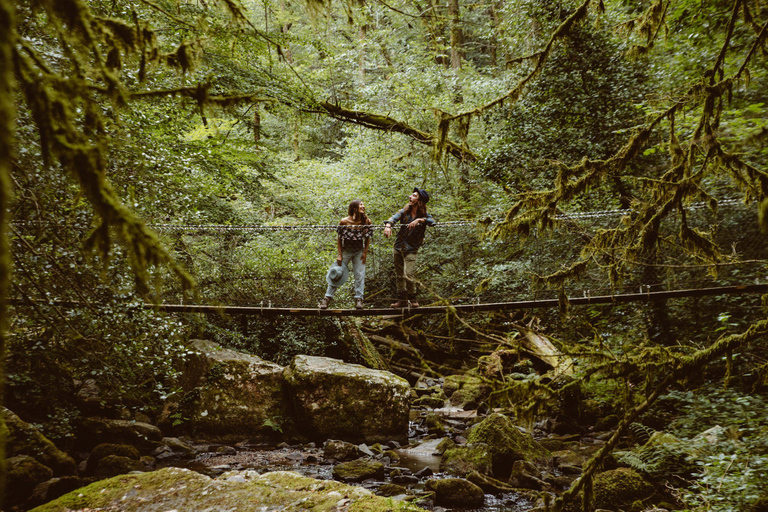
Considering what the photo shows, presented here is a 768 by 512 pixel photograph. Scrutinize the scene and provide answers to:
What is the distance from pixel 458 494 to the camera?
4.50 meters

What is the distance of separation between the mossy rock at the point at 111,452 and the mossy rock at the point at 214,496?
2.07 metres

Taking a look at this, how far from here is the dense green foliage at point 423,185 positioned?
6.10 ft

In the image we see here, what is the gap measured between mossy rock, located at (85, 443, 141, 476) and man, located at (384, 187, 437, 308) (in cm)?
332

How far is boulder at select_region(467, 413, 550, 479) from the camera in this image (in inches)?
211

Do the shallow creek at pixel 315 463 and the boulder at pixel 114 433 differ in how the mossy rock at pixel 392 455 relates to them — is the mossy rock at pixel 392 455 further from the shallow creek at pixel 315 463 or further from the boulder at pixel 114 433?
the boulder at pixel 114 433

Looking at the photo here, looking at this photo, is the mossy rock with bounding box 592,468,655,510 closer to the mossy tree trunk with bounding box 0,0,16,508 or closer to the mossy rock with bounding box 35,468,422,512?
the mossy rock with bounding box 35,468,422,512

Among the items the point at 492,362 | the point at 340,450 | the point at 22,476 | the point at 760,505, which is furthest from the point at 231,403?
the point at 760,505

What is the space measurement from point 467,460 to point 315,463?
68.3 inches

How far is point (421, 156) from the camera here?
32.3ft

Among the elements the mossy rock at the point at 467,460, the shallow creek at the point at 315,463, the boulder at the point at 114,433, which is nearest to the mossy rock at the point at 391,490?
the shallow creek at the point at 315,463

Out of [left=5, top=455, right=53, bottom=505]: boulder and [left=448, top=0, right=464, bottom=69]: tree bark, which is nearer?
[left=5, top=455, right=53, bottom=505]: boulder

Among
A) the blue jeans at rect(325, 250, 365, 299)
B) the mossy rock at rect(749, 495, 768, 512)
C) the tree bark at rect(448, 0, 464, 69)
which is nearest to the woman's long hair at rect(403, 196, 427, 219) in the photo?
the blue jeans at rect(325, 250, 365, 299)

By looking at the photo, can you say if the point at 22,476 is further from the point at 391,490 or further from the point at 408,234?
the point at 408,234

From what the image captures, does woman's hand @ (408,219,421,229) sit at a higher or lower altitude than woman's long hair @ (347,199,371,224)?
lower
